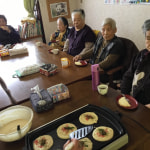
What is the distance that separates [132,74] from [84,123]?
86 centimetres

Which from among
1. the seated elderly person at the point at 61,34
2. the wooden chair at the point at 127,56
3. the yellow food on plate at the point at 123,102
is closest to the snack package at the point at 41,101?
the yellow food on plate at the point at 123,102

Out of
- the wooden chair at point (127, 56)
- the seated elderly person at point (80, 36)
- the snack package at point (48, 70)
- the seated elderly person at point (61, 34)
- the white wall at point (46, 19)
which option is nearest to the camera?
the snack package at point (48, 70)

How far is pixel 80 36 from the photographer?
2396 mm

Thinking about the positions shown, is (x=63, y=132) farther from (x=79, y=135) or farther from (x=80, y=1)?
(x=80, y=1)

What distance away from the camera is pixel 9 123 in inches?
36.7

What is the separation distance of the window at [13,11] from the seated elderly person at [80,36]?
6.29 feet

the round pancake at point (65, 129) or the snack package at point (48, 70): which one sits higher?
the snack package at point (48, 70)

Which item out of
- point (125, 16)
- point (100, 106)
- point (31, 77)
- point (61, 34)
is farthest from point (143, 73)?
point (61, 34)

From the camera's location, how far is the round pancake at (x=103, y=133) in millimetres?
784

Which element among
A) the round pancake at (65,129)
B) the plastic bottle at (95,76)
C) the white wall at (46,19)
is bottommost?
the round pancake at (65,129)

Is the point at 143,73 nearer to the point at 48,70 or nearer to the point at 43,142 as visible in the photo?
the point at 48,70

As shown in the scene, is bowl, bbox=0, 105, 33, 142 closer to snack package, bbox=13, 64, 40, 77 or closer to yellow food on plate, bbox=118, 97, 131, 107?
yellow food on plate, bbox=118, 97, 131, 107

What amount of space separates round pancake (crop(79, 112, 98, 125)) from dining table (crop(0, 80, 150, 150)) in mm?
114

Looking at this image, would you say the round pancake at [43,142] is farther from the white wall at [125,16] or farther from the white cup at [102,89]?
the white wall at [125,16]
